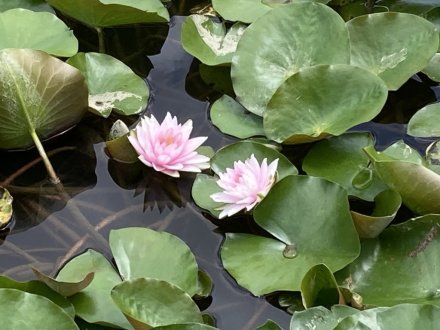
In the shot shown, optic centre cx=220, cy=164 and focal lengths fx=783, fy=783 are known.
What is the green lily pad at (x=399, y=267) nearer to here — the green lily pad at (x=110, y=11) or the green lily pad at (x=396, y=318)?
the green lily pad at (x=396, y=318)

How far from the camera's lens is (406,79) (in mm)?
1691

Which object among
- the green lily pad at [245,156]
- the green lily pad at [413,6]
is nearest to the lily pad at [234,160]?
the green lily pad at [245,156]

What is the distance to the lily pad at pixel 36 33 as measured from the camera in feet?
5.77

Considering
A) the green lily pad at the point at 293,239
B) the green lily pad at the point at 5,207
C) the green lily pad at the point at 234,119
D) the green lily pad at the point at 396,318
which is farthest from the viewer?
the green lily pad at the point at 234,119

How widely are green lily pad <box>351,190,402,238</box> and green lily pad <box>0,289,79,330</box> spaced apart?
1.68 feet

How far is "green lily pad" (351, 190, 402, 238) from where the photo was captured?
4.40ft

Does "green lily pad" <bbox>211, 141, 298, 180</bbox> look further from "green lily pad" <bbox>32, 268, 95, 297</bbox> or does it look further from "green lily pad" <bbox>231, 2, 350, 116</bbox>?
"green lily pad" <bbox>32, 268, 95, 297</bbox>

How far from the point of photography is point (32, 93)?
5.23 ft

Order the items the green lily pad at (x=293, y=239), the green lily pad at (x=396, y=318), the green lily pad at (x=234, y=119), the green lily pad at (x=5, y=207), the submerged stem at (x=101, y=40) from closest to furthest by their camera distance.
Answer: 1. the green lily pad at (x=396, y=318)
2. the green lily pad at (x=293, y=239)
3. the green lily pad at (x=5, y=207)
4. the green lily pad at (x=234, y=119)
5. the submerged stem at (x=101, y=40)

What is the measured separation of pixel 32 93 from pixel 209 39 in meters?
0.47

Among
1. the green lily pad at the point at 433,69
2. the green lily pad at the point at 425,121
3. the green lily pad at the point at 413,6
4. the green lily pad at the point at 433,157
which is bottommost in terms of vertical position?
the green lily pad at the point at 425,121

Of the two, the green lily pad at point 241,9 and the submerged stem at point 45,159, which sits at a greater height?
the green lily pad at point 241,9

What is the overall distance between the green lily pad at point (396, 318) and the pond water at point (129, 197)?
0.20 m

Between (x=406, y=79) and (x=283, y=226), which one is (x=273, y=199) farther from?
(x=406, y=79)
